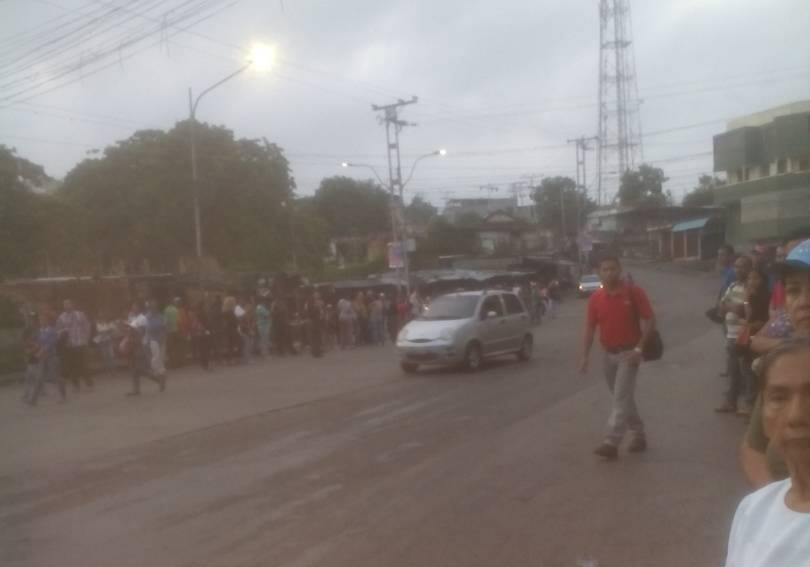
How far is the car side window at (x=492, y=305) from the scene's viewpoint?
2202 cm

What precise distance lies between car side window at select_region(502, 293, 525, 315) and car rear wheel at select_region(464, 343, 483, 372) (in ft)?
6.10

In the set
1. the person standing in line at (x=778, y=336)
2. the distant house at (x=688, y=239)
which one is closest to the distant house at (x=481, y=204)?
the distant house at (x=688, y=239)

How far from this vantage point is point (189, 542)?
24.1 feet

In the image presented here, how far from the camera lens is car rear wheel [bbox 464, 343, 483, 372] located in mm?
20891

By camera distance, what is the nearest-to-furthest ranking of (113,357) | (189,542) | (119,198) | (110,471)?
1. (189,542)
2. (110,471)
3. (113,357)
4. (119,198)

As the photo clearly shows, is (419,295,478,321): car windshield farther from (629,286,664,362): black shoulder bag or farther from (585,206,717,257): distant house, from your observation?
(585,206,717,257): distant house

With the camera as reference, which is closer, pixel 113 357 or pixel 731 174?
pixel 113 357

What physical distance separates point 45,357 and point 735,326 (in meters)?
11.4

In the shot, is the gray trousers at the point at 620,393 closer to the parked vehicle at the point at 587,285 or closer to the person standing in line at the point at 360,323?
the person standing in line at the point at 360,323

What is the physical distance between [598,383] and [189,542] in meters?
10.7

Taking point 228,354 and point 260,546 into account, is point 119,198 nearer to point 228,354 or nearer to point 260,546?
point 228,354

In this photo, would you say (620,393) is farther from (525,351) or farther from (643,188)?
(643,188)

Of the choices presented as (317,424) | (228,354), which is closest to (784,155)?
(228,354)

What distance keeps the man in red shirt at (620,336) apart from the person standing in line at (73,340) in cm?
1215
